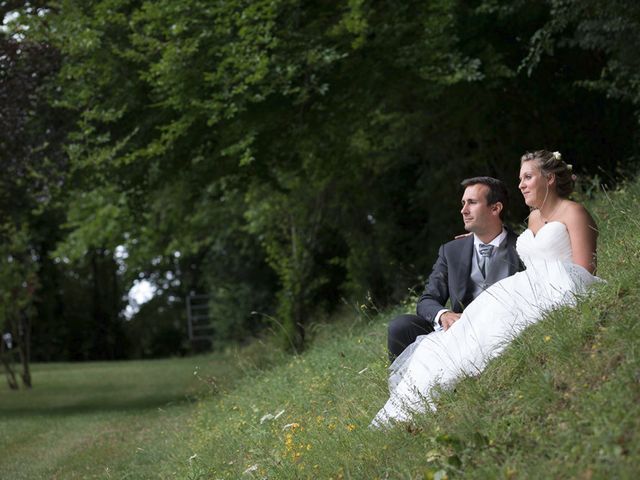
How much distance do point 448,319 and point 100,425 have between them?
9753mm

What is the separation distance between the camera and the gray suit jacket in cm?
796

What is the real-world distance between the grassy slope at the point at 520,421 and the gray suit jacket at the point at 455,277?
0.71 meters

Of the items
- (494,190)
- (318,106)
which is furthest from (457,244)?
(318,106)

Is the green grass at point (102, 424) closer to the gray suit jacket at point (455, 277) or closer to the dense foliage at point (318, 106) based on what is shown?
the dense foliage at point (318, 106)

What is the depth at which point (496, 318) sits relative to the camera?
24.0 feet

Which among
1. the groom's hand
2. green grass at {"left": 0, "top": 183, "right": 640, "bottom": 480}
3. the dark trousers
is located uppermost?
the groom's hand

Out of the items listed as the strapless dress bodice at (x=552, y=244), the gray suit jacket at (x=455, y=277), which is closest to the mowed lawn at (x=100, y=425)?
the gray suit jacket at (x=455, y=277)

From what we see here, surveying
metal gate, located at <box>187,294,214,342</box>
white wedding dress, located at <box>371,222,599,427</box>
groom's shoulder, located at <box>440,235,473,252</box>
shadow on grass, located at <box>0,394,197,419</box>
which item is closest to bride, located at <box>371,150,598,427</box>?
white wedding dress, located at <box>371,222,599,427</box>

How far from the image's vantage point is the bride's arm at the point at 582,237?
24.1 ft

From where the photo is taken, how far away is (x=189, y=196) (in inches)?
787

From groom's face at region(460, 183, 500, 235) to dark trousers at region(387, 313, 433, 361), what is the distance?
0.75 meters

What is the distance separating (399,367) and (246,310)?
2869 cm

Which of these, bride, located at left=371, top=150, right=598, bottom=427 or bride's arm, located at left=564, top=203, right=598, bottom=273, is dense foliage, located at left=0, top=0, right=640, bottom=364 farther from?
bride's arm, located at left=564, top=203, right=598, bottom=273

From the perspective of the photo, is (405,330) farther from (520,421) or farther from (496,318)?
(520,421)
